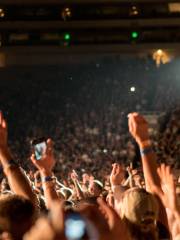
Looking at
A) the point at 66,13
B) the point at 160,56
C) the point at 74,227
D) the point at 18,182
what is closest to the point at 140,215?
the point at 18,182

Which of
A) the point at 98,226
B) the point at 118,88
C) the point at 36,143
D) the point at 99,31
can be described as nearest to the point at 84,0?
the point at 99,31

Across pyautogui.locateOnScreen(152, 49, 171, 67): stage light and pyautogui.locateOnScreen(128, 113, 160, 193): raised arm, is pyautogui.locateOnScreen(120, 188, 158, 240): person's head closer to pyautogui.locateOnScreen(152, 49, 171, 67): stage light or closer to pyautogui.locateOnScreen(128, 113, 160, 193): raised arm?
pyautogui.locateOnScreen(128, 113, 160, 193): raised arm

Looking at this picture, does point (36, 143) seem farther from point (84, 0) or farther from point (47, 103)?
point (84, 0)

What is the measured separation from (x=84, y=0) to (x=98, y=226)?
3133 cm

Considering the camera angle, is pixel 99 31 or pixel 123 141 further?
pixel 99 31

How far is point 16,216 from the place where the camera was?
2.65 metres

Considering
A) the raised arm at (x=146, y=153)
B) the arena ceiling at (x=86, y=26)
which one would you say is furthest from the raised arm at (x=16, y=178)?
the arena ceiling at (x=86, y=26)

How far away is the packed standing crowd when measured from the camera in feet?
8.54

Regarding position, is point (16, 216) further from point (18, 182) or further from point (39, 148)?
point (39, 148)

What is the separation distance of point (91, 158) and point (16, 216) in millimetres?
19626

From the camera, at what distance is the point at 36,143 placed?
415cm

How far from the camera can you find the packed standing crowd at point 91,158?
2.60 m

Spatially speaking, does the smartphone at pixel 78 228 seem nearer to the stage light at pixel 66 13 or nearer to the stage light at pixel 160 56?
the stage light at pixel 160 56

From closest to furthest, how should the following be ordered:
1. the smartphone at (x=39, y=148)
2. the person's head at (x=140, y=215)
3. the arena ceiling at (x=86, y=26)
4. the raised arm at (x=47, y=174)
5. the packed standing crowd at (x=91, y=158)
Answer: the packed standing crowd at (x=91, y=158) → the person's head at (x=140, y=215) → the raised arm at (x=47, y=174) → the smartphone at (x=39, y=148) → the arena ceiling at (x=86, y=26)
